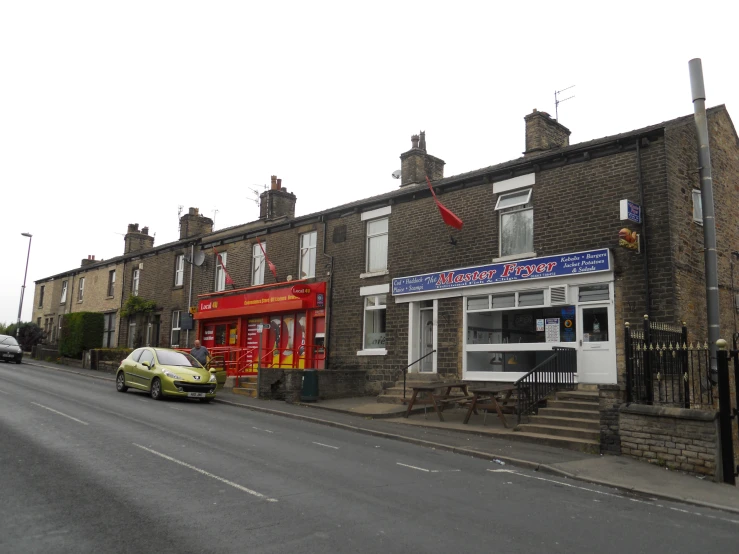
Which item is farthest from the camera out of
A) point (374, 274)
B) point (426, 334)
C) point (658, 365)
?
point (374, 274)

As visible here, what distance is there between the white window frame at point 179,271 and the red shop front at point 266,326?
9.77ft

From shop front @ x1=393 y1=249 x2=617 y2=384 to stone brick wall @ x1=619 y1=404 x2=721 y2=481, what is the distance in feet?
9.65

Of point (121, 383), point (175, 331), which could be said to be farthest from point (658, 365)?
point (175, 331)

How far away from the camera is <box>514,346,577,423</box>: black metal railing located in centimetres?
1288

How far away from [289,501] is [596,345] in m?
9.21

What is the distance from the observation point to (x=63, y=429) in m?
10.5

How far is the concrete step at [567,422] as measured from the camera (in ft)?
38.3

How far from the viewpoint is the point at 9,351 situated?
29.1m

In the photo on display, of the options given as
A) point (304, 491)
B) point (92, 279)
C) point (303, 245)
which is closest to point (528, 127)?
point (303, 245)

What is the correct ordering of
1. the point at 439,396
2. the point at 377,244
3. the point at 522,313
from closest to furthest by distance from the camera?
the point at 439,396
the point at 522,313
the point at 377,244

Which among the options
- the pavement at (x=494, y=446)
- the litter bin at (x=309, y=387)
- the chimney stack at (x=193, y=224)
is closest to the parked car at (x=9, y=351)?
the chimney stack at (x=193, y=224)

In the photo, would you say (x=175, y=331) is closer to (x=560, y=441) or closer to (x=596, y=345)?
(x=596, y=345)

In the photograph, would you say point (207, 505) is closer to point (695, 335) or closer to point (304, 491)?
point (304, 491)

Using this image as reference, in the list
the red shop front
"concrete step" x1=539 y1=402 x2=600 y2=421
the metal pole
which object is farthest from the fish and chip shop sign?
the red shop front
